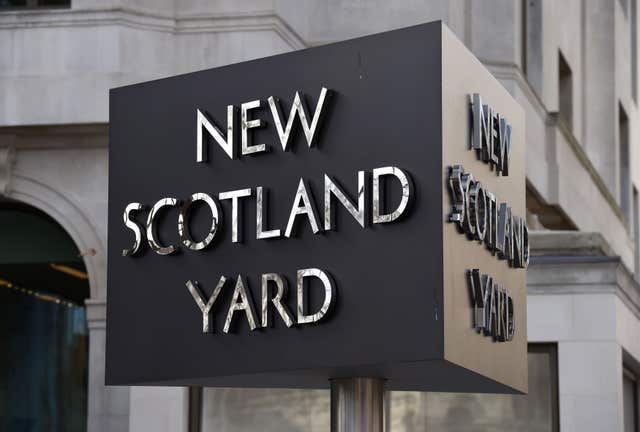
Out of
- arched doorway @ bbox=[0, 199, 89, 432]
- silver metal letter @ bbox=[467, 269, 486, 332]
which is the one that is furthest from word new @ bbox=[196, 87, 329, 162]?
arched doorway @ bbox=[0, 199, 89, 432]

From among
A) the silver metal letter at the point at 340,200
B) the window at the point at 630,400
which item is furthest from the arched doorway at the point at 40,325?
the silver metal letter at the point at 340,200

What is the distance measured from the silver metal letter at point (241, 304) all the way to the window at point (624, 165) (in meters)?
37.0

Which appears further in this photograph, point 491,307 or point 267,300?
point 491,307

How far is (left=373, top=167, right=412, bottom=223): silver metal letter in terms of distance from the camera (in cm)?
1110

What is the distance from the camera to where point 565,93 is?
39188mm

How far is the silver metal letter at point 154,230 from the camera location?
12.4 m

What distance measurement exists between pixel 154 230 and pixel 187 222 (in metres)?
0.33

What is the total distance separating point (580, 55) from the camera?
136ft

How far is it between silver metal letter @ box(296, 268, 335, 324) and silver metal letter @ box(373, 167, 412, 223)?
23.2 inches

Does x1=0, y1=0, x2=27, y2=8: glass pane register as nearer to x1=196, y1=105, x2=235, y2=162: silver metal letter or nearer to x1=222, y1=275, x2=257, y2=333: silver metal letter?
x1=196, y1=105, x2=235, y2=162: silver metal letter

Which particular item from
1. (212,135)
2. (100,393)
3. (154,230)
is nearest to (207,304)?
(154,230)

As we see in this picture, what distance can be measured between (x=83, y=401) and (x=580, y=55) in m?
20.7

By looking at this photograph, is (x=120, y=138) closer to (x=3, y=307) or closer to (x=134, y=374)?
(x=134, y=374)

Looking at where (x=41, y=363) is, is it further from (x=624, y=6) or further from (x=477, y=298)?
(x=624, y=6)
